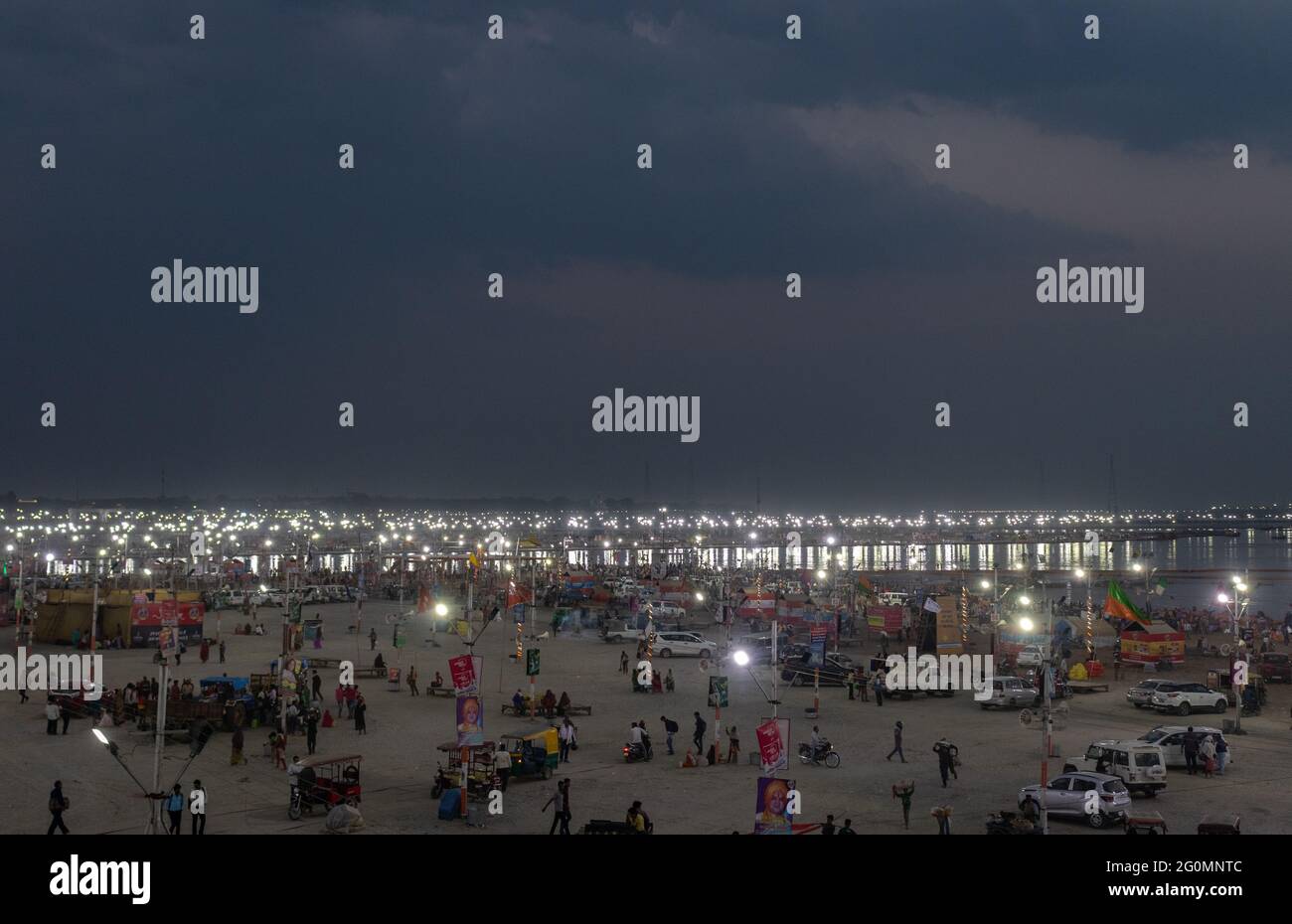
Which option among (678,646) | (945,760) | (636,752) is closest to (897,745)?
(945,760)

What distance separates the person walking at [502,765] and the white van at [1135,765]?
1053cm

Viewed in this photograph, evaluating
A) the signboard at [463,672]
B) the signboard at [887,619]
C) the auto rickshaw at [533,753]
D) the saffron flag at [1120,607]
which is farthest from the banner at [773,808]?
the signboard at [887,619]

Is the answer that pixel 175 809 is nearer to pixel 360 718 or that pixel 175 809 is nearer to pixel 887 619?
pixel 360 718

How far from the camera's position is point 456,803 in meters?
18.5

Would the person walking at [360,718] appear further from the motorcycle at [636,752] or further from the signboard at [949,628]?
the signboard at [949,628]

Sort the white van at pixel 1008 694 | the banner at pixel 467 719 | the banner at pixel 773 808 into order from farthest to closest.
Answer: the white van at pixel 1008 694 < the banner at pixel 467 719 < the banner at pixel 773 808

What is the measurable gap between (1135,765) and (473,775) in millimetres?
12260

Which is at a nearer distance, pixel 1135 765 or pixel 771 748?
pixel 771 748

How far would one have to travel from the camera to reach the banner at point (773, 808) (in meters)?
15.6

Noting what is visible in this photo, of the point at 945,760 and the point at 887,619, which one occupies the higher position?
the point at 887,619

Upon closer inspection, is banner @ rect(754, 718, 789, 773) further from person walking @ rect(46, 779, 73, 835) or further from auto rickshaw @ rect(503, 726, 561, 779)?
person walking @ rect(46, 779, 73, 835)

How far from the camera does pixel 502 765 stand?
67.9 feet
